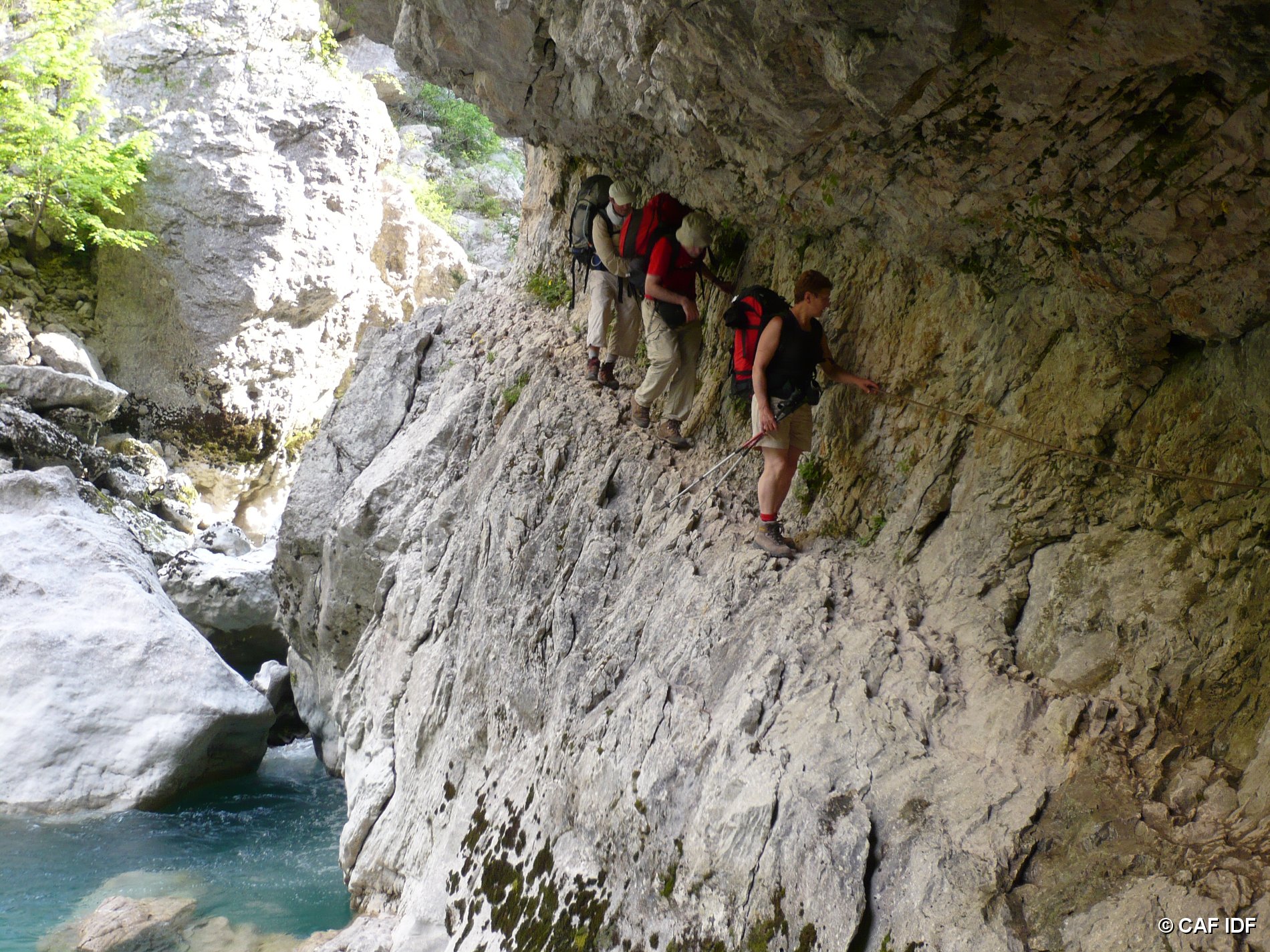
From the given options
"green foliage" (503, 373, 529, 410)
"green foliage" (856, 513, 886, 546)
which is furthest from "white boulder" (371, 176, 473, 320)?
"green foliage" (856, 513, 886, 546)

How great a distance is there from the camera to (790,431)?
5766mm

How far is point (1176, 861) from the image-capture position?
3.29 m

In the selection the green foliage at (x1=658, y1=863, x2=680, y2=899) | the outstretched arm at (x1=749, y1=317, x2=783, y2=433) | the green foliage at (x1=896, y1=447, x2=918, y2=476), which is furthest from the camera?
the outstretched arm at (x1=749, y1=317, x2=783, y2=433)

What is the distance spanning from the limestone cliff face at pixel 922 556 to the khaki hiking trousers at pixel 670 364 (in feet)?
0.70

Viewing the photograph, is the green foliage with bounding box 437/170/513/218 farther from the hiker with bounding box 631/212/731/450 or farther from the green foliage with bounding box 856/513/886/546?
the green foliage with bounding box 856/513/886/546

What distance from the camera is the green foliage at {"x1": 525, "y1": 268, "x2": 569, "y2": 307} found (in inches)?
416

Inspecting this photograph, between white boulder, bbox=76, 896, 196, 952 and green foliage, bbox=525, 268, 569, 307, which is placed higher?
green foliage, bbox=525, 268, 569, 307

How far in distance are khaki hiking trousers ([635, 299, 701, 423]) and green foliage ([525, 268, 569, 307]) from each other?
3.14 m

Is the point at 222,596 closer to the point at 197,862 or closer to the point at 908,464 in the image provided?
the point at 197,862

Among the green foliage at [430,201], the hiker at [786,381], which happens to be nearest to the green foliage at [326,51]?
the green foliage at [430,201]

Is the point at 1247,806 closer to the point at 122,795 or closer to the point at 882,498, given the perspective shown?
the point at 882,498

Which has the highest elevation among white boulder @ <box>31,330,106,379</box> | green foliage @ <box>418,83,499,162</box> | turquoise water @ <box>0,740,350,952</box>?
green foliage @ <box>418,83,499,162</box>

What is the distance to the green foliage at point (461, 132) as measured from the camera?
30812 mm
